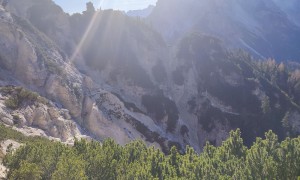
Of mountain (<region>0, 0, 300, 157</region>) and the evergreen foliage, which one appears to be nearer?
the evergreen foliage

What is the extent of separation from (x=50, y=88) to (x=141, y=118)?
24664 mm

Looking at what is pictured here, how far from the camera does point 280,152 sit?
37.5 meters

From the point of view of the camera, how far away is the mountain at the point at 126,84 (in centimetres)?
7688

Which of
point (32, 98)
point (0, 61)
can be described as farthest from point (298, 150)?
point (0, 61)

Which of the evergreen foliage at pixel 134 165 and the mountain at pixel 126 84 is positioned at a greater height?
the mountain at pixel 126 84

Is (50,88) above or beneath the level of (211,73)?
beneath

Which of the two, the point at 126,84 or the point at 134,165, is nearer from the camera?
the point at 134,165

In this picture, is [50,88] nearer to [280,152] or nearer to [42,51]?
[42,51]

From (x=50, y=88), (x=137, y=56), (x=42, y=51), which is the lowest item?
(x=50, y=88)

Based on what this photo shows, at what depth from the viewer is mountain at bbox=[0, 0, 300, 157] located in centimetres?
7688

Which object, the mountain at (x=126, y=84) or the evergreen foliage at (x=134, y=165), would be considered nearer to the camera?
the evergreen foliage at (x=134, y=165)

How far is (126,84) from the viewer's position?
10544 centimetres

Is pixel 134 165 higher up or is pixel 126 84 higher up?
pixel 126 84

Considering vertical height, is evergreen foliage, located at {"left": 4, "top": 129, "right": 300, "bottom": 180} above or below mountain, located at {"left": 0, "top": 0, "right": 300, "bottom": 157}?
below
